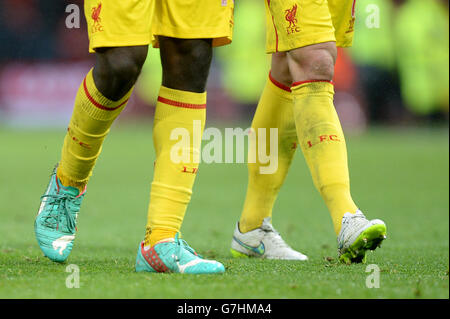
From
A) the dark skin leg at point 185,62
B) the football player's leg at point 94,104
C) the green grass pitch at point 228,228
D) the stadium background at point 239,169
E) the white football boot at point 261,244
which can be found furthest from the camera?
the white football boot at point 261,244

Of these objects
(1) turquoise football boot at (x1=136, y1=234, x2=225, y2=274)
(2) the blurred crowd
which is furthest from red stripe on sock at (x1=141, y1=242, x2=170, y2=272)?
(2) the blurred crowd

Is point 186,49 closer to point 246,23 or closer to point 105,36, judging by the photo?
point 105,36

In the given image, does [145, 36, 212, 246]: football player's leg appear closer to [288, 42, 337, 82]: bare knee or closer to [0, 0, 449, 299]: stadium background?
[0, 0, 449, 299]: stadium background

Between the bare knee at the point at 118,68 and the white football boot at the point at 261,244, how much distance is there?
1.00 m

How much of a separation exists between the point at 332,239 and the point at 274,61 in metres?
1.26

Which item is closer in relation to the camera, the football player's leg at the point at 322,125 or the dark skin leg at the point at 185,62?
the dark skin leg at the point at 185,62

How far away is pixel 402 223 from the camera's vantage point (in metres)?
4.83

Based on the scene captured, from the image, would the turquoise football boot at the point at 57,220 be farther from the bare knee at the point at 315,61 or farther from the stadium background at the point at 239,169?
the bare knee at the point at 315,61

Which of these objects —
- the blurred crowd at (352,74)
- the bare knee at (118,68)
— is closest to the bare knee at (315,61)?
the bare knee at (118,68)

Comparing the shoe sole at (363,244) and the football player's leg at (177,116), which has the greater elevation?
the football player's leg at (177,116)

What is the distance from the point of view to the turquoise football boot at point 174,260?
249 cm

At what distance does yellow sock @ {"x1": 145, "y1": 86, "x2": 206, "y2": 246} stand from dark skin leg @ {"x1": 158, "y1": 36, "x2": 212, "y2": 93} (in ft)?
0.10

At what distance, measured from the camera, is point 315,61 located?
273cm
